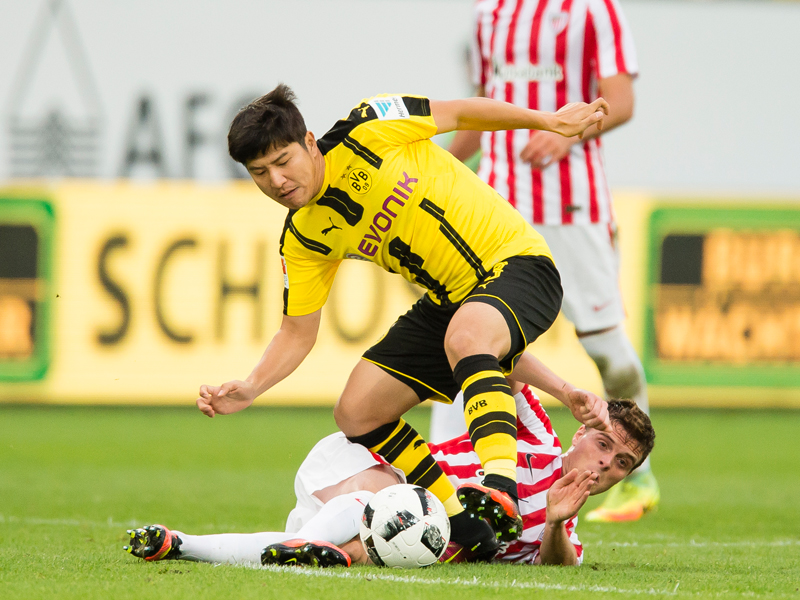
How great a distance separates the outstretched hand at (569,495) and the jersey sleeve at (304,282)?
1086 mm

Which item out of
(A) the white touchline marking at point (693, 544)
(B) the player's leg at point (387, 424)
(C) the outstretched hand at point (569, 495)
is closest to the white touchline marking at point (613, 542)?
(A) the white touchline marking at point (693, 544)

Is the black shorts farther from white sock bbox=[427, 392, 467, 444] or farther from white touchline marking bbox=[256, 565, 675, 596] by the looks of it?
white touchline marking bbox=[256, 565, 675, 596]

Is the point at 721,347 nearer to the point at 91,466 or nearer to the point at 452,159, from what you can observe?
the point at 91,466

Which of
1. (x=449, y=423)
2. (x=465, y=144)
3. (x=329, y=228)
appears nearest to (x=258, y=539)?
(x=329, y=228)

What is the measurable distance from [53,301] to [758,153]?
746cm

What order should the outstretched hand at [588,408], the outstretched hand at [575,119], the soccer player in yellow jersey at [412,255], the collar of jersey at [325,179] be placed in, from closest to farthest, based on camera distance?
the soccer player in yellow jersey at [412,255] < the outstretched hand at [588,408] < the collar of jersey at [325,179] < the outstretched hand at [575,119]

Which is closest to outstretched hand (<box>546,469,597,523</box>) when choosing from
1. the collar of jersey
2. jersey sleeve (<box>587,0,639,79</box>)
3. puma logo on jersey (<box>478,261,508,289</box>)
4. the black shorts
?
the black shorts

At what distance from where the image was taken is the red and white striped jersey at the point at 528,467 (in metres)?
3.91

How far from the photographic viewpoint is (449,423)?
186 inches

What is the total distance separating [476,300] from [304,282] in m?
0.75

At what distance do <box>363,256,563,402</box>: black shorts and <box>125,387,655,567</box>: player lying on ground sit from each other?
324 mm

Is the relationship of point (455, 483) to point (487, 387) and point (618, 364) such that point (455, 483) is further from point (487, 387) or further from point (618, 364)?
point (618, 364)

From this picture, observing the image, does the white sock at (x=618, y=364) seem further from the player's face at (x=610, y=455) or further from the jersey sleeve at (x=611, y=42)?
the player's face at (x=610, y=455)

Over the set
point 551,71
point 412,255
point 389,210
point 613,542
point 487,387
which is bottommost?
point 613,542
